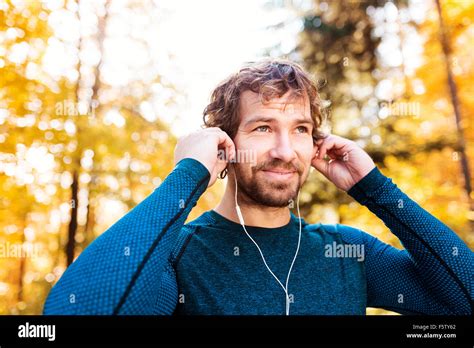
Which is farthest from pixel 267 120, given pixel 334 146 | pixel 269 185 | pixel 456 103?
pixel 456 103

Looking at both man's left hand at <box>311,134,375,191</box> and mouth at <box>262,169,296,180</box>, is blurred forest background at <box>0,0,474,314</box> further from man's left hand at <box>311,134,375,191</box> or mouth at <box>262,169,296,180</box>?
mouth at <box>262,169,296,180</box>

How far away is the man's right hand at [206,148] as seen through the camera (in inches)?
52.1

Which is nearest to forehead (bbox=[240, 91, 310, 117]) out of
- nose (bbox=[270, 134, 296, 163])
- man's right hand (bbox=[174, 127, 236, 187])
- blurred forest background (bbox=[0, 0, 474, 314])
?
nose (bbox=[270, 134, 296, 163])

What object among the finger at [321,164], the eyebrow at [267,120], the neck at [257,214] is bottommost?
the neck at [257,214]

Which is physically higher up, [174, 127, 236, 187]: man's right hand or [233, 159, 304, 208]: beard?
[174, 127, 236, 187]: man's right hand

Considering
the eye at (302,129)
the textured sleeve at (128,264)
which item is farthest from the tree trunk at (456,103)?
the textured sleeve at (128,264)

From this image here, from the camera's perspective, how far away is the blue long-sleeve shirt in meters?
1.04

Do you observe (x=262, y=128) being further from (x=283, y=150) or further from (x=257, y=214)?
(x=257, y=214)

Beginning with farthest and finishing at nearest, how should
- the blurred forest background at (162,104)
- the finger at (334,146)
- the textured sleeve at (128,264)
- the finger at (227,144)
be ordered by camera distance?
the blurred forest background at (162,104), the finger at (334,146), the finger at (227,144), the textured sleeve at (128,264)

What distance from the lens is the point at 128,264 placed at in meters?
1.04

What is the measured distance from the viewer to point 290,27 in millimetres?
5984

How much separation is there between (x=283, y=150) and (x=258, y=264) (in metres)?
0.47

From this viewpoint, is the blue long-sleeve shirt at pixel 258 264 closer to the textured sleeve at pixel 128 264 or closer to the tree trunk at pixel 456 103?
Result: the textured sleeve at pixel 128 264

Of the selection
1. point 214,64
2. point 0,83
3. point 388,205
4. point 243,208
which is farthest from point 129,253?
point 214,64
